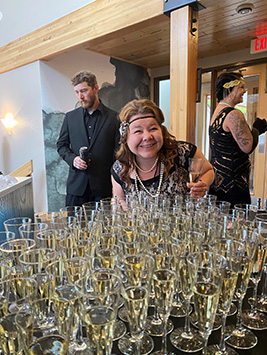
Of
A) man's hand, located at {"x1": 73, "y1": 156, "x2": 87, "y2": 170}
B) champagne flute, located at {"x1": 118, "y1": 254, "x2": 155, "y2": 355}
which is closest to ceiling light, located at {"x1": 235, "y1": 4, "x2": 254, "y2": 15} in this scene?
man's hand, located at {"x1": 73, "y1": 156, "x2": 87, "y2": 170}

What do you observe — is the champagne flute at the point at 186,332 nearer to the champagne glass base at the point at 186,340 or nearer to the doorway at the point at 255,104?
the champagne glass base at the point at 186,340

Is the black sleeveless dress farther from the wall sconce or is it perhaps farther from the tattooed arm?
the wall sconce

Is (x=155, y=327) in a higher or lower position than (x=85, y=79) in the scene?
lower

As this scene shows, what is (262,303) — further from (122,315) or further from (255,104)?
(255,104)

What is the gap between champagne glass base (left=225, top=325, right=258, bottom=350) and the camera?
0.66 meters

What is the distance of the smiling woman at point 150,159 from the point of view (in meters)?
1.68

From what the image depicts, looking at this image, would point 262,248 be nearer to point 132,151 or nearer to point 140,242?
point 140,242

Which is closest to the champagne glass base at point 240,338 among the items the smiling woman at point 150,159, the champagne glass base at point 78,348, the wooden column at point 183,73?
the champagne glass base at point 78,348

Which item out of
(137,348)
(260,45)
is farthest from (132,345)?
(260,45)

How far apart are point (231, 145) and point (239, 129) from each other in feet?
0.47

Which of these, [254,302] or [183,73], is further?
[183,73]

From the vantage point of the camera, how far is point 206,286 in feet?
2.00

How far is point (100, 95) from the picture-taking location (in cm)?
508

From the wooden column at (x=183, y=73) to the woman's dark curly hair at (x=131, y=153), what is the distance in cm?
87
